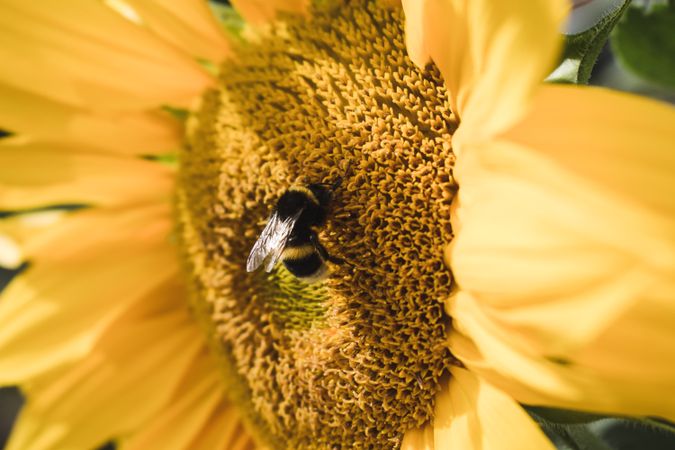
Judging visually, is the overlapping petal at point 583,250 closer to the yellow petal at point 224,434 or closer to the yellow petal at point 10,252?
the yellow petal at point 224,434

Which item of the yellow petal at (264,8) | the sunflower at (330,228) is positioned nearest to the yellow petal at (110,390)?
the sunflower at (330,228)

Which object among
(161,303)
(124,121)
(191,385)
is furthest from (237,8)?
(191,385)

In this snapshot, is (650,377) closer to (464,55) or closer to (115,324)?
(464,55)

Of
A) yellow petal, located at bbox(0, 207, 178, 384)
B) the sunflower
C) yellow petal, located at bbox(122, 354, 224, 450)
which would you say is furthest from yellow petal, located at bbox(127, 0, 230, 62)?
yellow petal, located at bbox(122, 354, 224, 450)

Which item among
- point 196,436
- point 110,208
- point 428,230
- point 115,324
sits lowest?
point 196,436

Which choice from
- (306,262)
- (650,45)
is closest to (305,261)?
(306,262)

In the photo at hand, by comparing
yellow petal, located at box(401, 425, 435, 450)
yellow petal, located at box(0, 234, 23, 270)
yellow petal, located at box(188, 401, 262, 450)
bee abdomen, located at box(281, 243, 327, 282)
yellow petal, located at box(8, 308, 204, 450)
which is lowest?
yellow petal, located at box(188, 401, 262, 450)

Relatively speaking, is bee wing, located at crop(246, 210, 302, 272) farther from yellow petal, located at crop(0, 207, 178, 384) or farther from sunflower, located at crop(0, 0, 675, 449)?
yellow petal, located at crop(0, 207, 178, 384)
